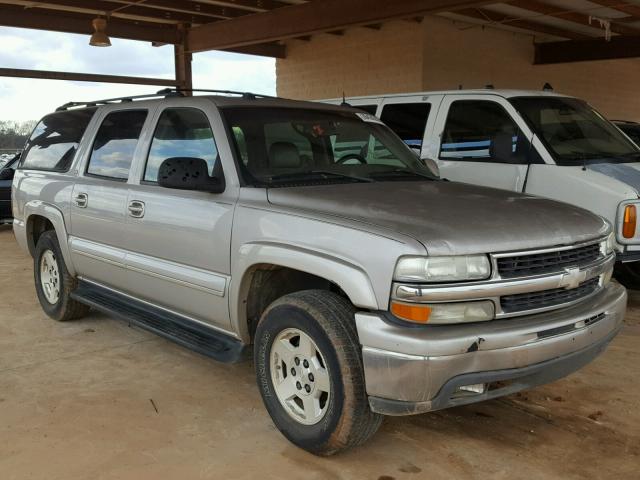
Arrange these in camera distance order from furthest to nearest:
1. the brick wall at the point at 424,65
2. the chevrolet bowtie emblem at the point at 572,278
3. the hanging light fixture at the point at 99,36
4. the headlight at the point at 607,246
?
the brick wall at the point at 424,65 → the hanging light fixture at the point at 99,36 → the headlight at the point at 607,246 → the chevrolet bowtie emblem at the point at 572,278

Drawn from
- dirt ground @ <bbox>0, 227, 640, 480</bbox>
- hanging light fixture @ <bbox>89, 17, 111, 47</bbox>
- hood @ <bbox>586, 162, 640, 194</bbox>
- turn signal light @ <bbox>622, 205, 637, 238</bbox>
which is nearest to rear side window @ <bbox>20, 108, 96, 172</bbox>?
dirt ground @ <bbox>0, 227, 640, 480</bbox>

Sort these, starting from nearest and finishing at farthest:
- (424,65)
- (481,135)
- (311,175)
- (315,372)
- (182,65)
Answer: (315,372) → (311,175) → (481,135) → (424,65) → (182,65)

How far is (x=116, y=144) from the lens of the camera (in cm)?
491

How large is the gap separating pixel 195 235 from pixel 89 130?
194 cm

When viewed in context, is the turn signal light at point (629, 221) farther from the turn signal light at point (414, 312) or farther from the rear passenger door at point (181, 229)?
the rear passenger door at point (181, 229)

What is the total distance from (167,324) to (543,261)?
2346 millimetres

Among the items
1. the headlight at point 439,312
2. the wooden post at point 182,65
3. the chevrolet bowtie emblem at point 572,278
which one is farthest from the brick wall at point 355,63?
the headlight at point 439,312

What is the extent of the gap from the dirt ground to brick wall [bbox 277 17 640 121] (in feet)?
34.1

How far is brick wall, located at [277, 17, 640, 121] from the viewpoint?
14.2 m

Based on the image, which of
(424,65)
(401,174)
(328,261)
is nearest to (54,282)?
(401,174)

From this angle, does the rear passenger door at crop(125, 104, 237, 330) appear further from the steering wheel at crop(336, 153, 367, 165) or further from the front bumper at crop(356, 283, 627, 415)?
the front bumper at crop(356, 283, 627, 415)

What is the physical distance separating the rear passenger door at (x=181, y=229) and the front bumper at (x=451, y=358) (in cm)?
117

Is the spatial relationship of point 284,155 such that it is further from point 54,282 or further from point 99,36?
point 99,36

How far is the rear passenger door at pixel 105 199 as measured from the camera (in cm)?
464
